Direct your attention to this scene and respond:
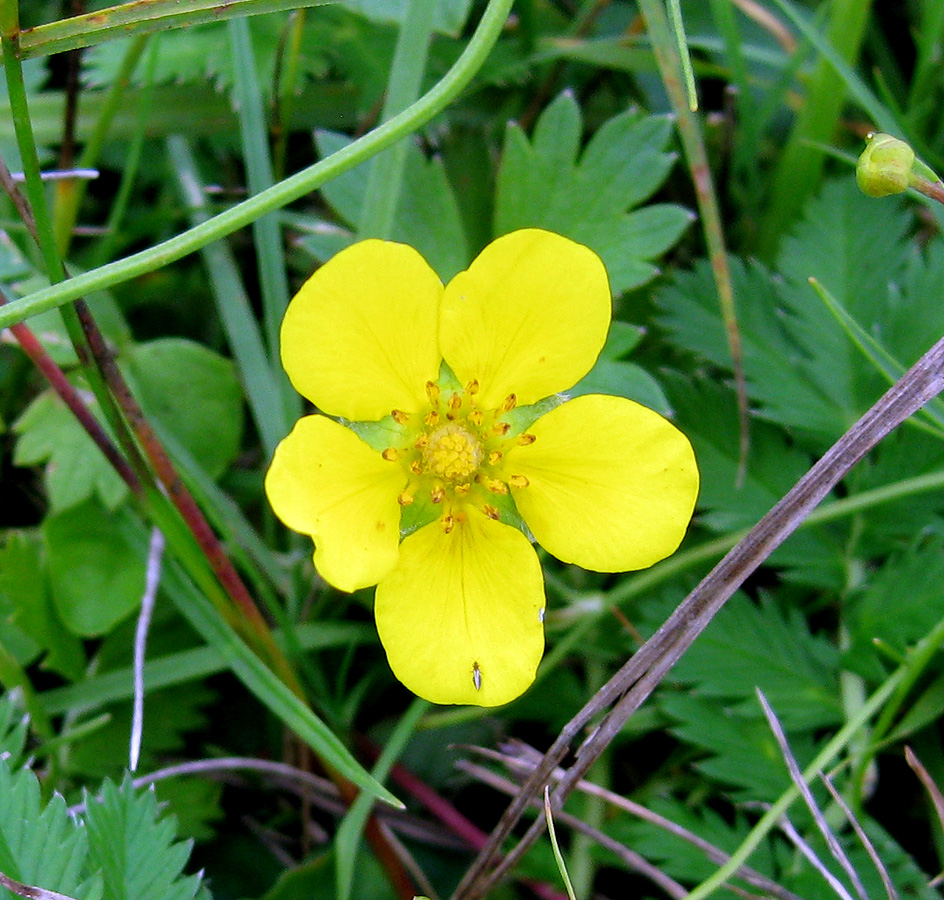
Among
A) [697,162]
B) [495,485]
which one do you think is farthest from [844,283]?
[495,485]

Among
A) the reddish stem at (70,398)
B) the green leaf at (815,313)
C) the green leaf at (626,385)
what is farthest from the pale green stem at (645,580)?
the reddish stem at (70,398)

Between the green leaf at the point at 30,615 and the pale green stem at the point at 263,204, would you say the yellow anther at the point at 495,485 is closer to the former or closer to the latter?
the pale green stem at the point at 263,204

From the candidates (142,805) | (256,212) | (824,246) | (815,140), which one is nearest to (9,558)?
(142,805)

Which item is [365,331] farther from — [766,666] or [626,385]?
[766,666]

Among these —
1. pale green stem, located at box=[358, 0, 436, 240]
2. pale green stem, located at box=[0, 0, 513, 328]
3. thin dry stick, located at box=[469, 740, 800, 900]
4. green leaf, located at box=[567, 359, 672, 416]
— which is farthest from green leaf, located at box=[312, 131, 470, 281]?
thin dry stick, located at box=[469, 740, 800, 900]

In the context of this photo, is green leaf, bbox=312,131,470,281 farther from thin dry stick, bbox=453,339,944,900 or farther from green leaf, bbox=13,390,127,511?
thin dry stick, bbox=453,339,944,900

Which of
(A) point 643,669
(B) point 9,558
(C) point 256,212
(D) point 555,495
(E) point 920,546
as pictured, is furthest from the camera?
(E) point 920,546

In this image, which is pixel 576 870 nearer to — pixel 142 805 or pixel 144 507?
pixel 142 805

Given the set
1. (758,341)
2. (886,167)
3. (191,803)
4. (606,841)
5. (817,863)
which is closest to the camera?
(886,167)
